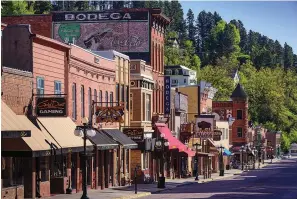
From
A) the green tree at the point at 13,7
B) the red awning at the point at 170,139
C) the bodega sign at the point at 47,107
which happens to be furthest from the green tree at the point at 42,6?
the bodega sign at the point at 47,107

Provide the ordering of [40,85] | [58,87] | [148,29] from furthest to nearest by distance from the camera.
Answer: [148,29] → [58,87] → [40,85]

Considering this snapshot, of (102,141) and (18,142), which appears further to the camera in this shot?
(102,141)

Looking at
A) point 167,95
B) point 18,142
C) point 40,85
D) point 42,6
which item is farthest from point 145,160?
point 42,6

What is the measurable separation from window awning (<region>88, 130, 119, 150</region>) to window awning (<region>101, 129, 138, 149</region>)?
1072mm

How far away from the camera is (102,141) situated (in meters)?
51.8

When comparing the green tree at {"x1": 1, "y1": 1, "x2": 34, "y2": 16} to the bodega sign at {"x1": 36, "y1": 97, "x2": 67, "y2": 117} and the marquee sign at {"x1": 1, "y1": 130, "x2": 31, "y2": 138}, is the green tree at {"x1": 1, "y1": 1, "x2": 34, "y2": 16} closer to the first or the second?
the bodega sign at {"x1": 36, "y1": 97, "x2": 67, "y2": 117}

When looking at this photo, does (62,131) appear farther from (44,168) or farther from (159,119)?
(159,119)

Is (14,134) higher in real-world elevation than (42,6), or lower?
lower

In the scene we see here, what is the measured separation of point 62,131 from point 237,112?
102 m

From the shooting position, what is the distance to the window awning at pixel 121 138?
5622cm

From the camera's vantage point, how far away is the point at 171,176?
80.4 metres

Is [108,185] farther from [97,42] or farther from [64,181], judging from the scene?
[97,42]

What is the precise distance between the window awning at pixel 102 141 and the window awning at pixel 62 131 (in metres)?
1.70

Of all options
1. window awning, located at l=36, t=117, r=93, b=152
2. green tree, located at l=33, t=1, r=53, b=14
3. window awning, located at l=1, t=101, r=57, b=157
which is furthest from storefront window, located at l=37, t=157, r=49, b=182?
green tree, located at l=33, t=1, r=53, b=14
